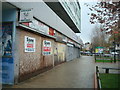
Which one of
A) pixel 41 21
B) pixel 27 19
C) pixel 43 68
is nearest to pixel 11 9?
pixel 27 19

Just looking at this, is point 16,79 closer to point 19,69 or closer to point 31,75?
point 19,69

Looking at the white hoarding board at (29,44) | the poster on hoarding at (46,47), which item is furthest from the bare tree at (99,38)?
the white hoarding board at (29,44)

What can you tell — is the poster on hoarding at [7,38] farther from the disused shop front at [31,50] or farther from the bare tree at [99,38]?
the bare tree at [99,38]

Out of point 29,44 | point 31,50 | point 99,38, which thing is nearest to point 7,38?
point 29,44

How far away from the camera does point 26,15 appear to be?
263 inches

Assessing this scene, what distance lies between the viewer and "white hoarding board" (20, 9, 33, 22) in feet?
21.7

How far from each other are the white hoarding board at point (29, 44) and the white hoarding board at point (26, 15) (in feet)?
4.39

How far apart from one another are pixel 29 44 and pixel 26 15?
6.59ft

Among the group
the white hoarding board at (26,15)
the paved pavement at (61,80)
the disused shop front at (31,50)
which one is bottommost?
the paved pavement at (61,80)

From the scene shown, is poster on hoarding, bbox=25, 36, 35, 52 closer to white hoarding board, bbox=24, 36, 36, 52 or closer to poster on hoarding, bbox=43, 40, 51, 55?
white hoarding board, bbox=24, 36, 36, 52

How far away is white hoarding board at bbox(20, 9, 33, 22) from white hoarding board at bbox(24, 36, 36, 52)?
1338mm

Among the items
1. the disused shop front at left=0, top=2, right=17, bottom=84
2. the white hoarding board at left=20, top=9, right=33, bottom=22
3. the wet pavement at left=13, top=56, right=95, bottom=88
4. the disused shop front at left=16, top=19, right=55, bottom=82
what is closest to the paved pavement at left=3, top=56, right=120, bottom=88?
the wet pavement at left=13, top=56, right=95, bottom=88

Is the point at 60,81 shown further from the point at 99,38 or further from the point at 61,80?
the point at 99,38

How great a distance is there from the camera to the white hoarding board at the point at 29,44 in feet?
25.4
